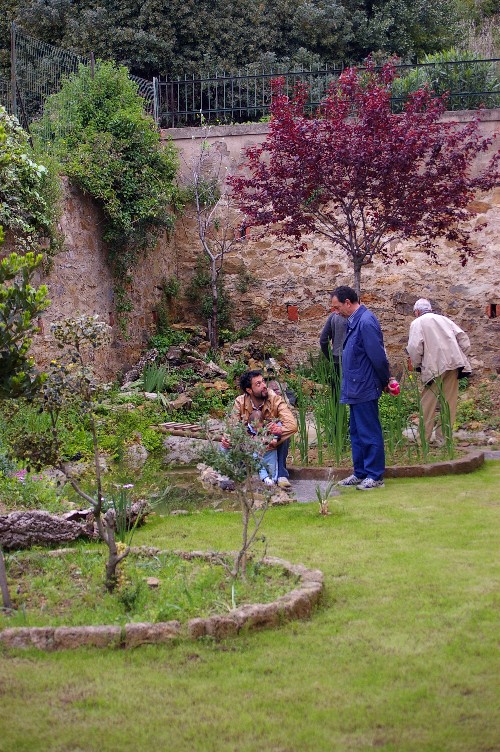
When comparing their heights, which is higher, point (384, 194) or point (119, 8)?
point (119, 8)

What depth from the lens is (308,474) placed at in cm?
844

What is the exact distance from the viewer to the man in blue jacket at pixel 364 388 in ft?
26.0

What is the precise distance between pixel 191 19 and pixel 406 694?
17.1 m

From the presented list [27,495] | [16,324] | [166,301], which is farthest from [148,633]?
[166,301]

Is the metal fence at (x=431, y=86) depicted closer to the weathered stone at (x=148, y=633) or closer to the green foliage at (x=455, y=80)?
the green foliage at (x=455, y=80)

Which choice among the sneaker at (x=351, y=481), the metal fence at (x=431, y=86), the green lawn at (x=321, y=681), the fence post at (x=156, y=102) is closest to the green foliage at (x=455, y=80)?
the metal fence at (x=431, y=86)

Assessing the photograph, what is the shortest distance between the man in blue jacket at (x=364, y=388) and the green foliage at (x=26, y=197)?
10.9 feet

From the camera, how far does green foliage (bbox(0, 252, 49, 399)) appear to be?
4422 millimetres

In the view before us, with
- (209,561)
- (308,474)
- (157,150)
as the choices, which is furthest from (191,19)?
(209,561)

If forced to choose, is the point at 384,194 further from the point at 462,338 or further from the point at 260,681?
the point at 260,681

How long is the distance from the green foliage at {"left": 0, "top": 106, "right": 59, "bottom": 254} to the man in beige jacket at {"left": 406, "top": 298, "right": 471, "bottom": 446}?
381cm

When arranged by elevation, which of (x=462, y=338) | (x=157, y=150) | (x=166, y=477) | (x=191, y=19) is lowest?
(x=166, y=477)

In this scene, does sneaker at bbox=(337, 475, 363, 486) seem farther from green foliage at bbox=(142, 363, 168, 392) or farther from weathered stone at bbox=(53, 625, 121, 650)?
green foliage at bbox=(142, 363, 168, 392)

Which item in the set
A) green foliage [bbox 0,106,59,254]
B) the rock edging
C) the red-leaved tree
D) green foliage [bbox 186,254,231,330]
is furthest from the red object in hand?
green foliage [bbox 186,254,231,330]
